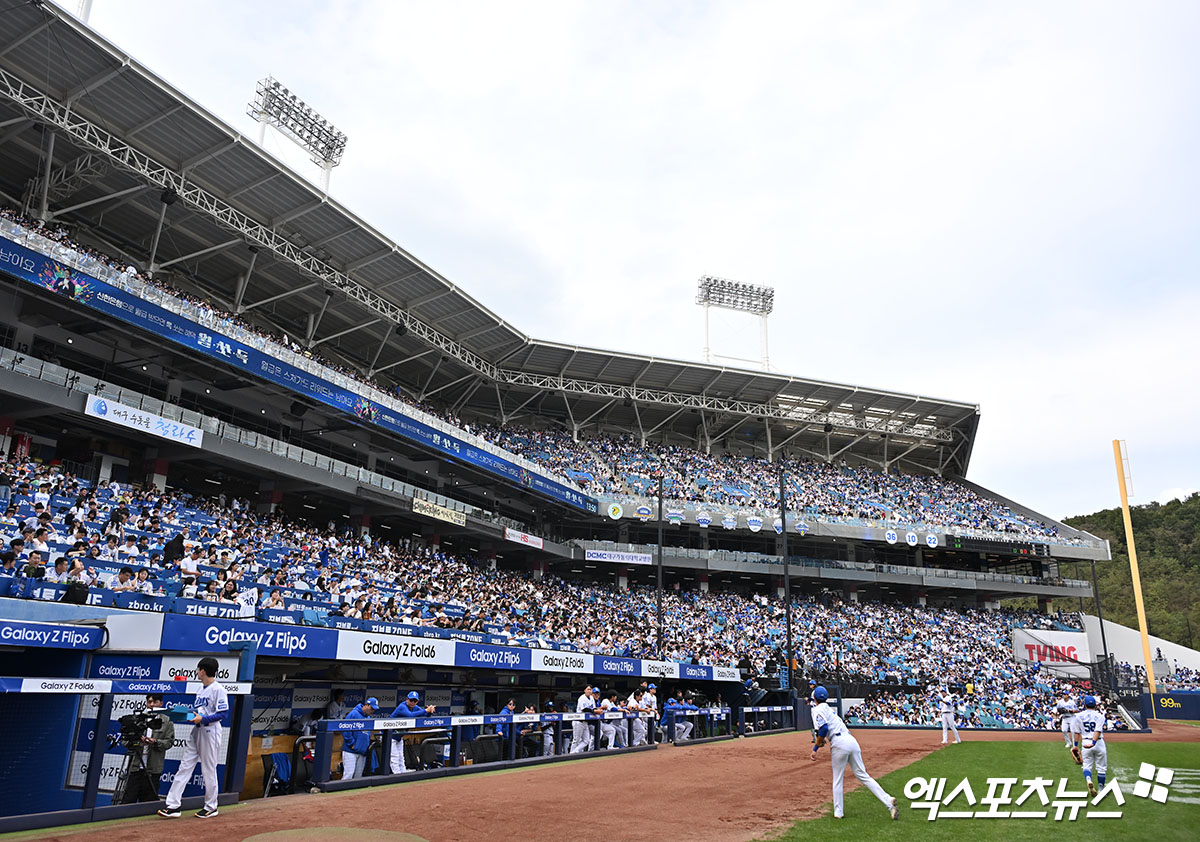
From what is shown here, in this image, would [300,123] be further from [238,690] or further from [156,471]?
[238,690]

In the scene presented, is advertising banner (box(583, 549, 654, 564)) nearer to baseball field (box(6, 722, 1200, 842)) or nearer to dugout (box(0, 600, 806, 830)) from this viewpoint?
dugout (box(0, 600, 806, 830))

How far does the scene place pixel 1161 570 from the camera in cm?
8750

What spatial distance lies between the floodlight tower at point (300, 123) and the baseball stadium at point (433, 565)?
156 mm

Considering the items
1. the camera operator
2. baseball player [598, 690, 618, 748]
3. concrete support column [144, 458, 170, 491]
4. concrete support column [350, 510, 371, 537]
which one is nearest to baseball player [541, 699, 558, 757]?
baseball player [598, 690, 618, 748]

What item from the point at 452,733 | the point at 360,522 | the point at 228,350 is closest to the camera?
the point at 452,733

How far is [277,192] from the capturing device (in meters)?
34.6

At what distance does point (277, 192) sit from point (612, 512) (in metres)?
26.2

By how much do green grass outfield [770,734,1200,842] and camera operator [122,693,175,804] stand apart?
310 inches

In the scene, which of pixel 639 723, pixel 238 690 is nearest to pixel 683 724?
pixel 639 723

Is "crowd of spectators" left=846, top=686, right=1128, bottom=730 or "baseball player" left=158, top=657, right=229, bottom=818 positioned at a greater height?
"baseball player" left=158, top=657, right=229, bottom=818

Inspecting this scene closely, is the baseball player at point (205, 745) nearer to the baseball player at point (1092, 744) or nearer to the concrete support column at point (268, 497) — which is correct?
the baseball player at point (1092, 744)

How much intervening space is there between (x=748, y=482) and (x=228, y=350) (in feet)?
123

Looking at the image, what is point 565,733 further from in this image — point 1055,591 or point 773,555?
point 1055,591

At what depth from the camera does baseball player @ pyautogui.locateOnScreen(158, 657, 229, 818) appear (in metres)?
9.53
